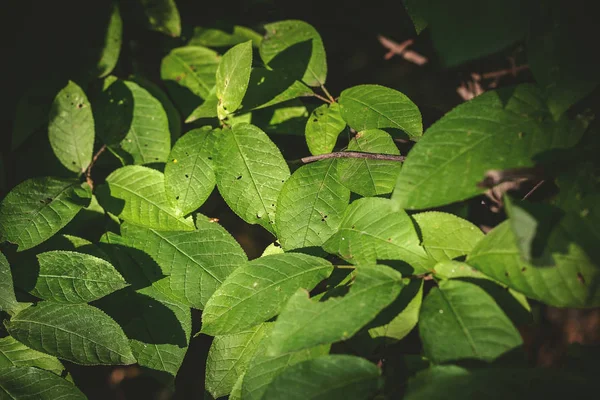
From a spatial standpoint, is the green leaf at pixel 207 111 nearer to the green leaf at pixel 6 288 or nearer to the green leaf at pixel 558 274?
the green leaf at pixel 6 288

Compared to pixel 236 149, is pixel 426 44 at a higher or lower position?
higher

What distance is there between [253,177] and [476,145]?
2.00ft

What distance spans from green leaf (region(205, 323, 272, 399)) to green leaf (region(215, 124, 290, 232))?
34 centimetres

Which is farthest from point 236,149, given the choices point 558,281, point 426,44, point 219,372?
point 426,44

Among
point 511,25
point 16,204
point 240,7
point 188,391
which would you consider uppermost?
point 240,7

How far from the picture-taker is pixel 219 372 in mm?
1196

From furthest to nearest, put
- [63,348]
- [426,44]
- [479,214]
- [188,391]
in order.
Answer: [188,391], [426,44], [479,214], [63,348]

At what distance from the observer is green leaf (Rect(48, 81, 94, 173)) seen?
140cm

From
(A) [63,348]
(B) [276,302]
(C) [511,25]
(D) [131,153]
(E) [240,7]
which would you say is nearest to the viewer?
(C) [511,25]

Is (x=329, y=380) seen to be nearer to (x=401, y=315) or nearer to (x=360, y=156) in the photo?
(x=401, y=315)

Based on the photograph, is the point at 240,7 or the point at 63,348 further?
the point at 240,7

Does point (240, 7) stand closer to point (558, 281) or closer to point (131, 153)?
point (131, 153)

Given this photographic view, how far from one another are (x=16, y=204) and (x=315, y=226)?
0.92m

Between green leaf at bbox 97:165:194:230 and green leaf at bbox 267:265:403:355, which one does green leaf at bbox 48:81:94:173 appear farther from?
green leaf at bbox 267:265:403:355
